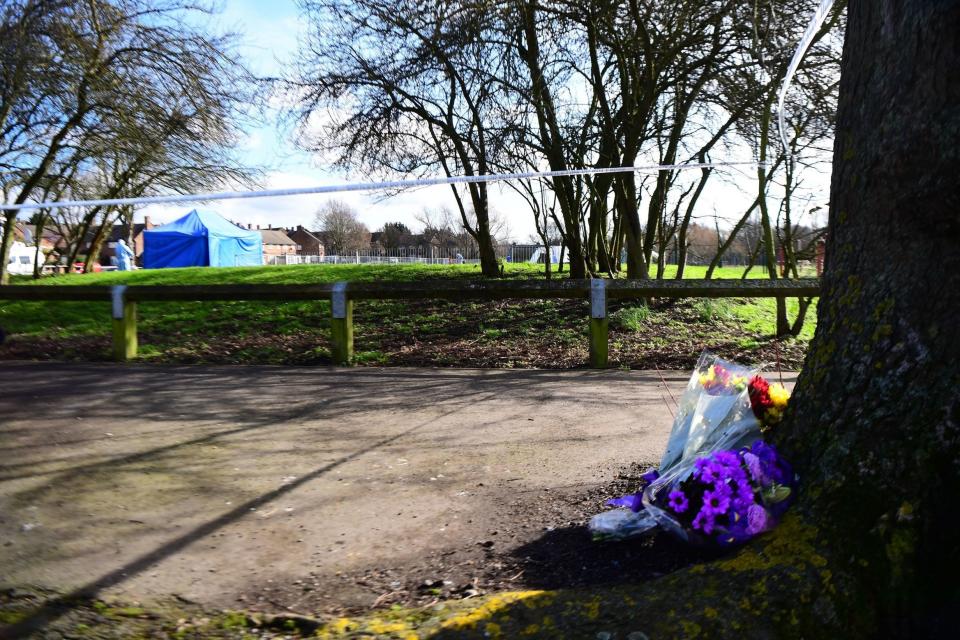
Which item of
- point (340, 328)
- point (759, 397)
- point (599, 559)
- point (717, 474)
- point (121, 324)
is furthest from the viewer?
point (121, 324)

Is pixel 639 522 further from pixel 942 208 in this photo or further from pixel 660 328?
pixel 660 328

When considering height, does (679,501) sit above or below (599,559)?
above

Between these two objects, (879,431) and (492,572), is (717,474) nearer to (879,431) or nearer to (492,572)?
(879,431)

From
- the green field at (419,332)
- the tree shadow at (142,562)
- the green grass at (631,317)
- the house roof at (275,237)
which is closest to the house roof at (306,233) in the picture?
the house roof at (275,237)

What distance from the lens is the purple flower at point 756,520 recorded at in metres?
2.35

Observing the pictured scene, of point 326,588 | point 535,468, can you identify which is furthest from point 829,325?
point 326,588

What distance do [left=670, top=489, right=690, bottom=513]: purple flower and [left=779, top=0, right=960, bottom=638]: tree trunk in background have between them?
0.40m

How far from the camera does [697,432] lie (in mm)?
2939

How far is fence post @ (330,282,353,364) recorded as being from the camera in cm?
755

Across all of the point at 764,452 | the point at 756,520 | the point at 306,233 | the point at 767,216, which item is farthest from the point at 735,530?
the point at 306,233

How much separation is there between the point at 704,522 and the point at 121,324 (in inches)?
290

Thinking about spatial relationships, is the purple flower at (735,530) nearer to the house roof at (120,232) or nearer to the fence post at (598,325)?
the fence post at (598,325)

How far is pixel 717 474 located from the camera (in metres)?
2.49

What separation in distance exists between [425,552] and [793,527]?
140cm
